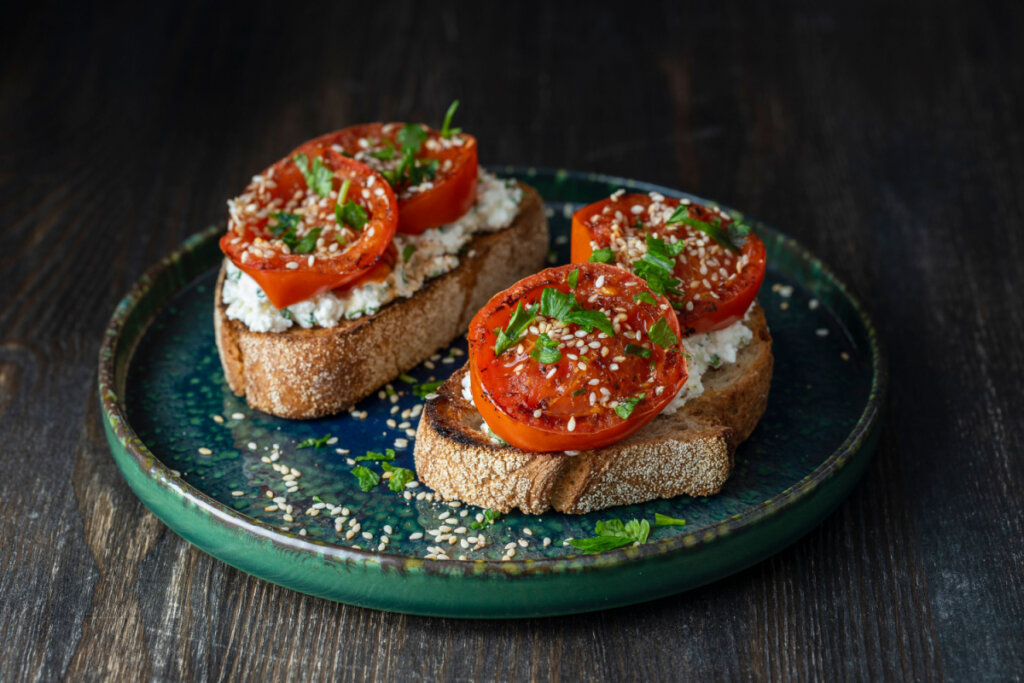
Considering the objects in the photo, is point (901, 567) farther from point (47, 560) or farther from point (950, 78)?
point (950, 78)

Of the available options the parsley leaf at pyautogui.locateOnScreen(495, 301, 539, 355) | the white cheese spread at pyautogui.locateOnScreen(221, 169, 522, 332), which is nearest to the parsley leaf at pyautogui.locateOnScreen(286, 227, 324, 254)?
the white cheese spread at pyautogui.locateOnScreen(221, 169, 522, 332)

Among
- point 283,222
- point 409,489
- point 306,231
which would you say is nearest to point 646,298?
point 409,489

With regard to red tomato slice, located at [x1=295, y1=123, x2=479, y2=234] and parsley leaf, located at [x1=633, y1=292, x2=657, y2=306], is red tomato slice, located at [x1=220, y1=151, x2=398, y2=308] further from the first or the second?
parsley leaf, located at [x1=633, y1=292, x2=657, y2=306]

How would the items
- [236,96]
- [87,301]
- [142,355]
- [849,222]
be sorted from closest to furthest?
1. [142,355]
2. [87,301]
3. [849,222]
4. [236,96]

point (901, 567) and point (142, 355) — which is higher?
point (142, 355)

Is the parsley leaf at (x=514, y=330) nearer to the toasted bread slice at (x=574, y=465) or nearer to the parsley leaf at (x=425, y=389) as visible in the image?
the toasted bread slice at (x=574, y=465)

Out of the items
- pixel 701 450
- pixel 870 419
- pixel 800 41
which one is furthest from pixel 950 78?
pixel 701 450
